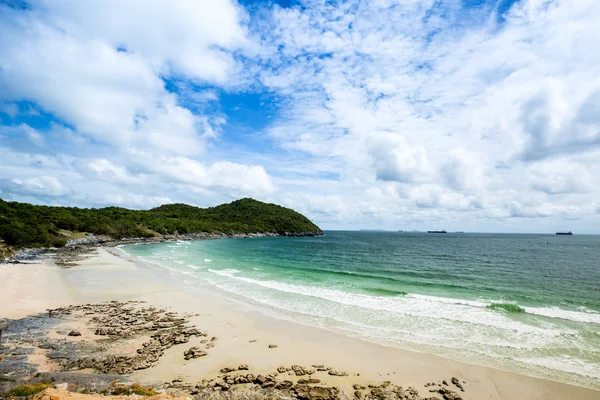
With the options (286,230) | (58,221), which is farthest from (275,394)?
(286,230)

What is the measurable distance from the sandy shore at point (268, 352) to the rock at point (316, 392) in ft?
2.51

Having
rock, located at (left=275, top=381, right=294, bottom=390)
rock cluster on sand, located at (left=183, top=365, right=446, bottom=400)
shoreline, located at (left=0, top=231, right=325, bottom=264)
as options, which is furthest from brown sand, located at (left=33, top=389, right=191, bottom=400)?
shoreline, located at (left=0, top=231, right=325, bottom=264)

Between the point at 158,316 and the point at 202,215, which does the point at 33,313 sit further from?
the point at 202,215

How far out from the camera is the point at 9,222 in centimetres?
4700

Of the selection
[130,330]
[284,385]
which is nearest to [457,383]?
[284,385]

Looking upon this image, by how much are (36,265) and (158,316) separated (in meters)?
27.9

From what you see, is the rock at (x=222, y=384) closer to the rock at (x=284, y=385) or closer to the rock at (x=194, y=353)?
the rock at (x=284, y=385)

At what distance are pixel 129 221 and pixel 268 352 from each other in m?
100

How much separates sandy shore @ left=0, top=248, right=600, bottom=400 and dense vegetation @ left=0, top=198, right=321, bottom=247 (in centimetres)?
3461

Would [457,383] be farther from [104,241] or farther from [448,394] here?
[104,241]

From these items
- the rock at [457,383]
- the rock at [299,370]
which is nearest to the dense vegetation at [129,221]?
the rock at [299,370]

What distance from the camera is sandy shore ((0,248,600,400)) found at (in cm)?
1022

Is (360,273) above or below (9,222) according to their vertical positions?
below

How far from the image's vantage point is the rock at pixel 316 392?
9062mm
